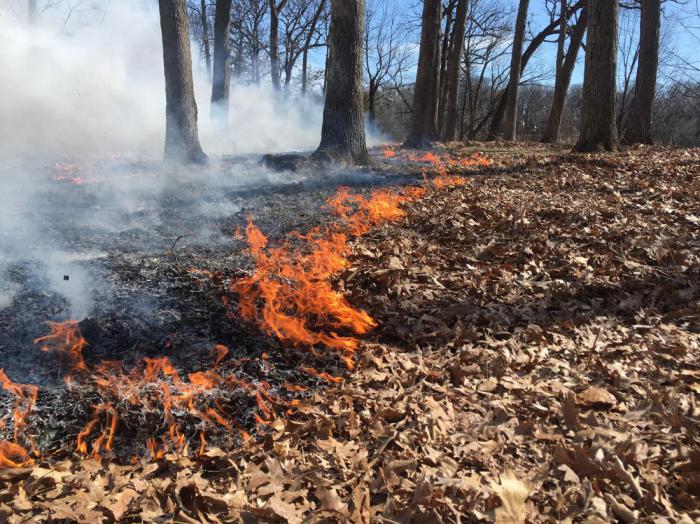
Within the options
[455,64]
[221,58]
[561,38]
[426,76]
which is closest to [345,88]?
[426,76]

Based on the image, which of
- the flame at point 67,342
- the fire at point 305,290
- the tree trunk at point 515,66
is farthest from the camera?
the tree trunk at point 515,66

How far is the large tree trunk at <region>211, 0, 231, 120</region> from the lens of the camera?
16.3 m

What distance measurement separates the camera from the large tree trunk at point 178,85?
30.0 ft

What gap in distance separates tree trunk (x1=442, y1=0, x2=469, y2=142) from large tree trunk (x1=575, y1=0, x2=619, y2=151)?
8824 mm

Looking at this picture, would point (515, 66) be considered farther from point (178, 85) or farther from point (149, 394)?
point (149, 394)

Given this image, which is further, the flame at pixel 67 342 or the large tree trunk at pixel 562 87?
the large tree trunk at pixel 562 87

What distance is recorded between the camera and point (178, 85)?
9.35m

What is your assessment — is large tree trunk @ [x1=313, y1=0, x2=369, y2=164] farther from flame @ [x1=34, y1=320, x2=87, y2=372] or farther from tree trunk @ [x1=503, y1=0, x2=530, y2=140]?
tree trunk @ [x1=503, y1=0, x2=530, y2=140]

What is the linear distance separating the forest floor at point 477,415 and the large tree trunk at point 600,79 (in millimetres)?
5886

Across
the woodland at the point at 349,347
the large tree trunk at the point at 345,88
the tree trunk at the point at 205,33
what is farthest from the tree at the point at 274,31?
the woodland at the point at 349,347

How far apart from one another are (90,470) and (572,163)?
359 inches

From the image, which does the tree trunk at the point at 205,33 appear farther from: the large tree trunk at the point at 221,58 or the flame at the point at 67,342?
the flame at the point at 67,342

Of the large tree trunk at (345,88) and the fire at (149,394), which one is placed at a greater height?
the large tree trunk at (345,88)

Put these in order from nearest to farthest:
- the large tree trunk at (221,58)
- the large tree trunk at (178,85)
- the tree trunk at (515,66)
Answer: the large tree trunk at (178,85) → the large tree trunk at (221,58) → the tree trunk at (515,66)
